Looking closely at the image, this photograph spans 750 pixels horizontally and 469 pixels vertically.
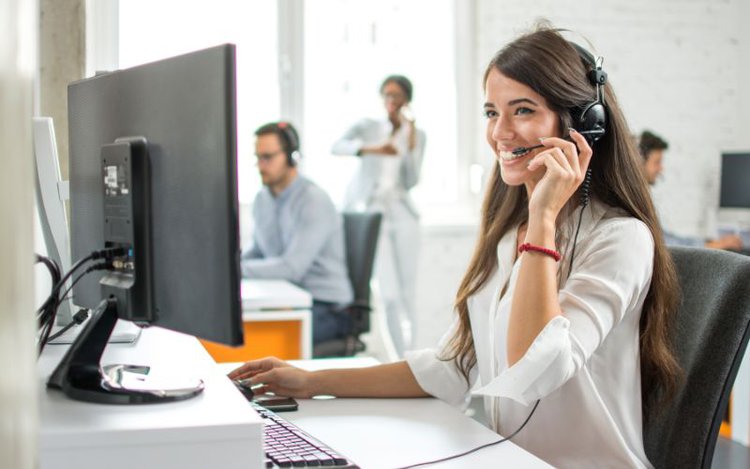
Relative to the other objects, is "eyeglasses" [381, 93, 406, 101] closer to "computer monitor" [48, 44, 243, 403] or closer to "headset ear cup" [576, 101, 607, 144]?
"headset ear cup" [576, 101, 607, 144]

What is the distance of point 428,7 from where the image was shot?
5.13m

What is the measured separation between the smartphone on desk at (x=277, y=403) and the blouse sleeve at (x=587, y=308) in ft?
0.95

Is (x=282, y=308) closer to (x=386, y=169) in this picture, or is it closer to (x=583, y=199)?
(x=583, y=199)

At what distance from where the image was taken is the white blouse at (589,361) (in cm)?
114

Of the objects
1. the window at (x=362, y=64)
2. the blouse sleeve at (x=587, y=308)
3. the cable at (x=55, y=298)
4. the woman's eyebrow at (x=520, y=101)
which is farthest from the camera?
the window at (x=362, y=64)

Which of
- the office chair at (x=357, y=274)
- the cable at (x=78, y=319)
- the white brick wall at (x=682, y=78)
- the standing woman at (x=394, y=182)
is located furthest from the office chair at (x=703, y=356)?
the white brick wall at (x=682, y=78)

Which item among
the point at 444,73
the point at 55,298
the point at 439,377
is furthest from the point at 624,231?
the point at 444,73

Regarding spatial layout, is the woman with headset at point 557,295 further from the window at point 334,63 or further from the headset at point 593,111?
the window at point 334,63

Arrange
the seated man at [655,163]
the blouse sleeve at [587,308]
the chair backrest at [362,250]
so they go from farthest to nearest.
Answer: the seated man at [655,163] < the chair backrest at [362,250] < the blouse sleeve at [587,308]

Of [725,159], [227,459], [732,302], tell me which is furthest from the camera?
[725,159]

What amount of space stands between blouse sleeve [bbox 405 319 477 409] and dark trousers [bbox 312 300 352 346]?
68.1 inches

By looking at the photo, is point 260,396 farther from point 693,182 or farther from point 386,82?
point 693,182

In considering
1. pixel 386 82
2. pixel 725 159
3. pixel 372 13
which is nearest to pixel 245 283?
pixel 386 82

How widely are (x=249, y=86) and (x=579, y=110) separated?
3730 millimetres
